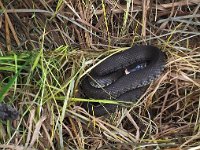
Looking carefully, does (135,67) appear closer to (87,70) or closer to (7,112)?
(87,70)

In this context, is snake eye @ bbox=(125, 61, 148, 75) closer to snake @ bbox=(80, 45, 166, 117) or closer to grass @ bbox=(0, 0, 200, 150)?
snake @ bbox=(80, 45, 166, 117)

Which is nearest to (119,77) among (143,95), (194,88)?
(143,95)

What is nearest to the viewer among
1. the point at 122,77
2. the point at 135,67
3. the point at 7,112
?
the point at 7,112

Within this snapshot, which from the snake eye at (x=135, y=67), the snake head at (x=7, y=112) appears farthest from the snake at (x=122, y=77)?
the snake head at (x=7, y=112)

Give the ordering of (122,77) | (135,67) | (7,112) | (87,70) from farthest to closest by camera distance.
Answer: (135,67) → (122,77) → (87,70) → (7,112)

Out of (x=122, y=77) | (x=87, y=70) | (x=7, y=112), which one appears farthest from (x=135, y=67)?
(x=7, y=112)

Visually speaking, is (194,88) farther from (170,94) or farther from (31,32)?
(31,32)

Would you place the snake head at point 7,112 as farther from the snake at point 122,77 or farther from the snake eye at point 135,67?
the snake eye at point 135,67
